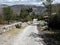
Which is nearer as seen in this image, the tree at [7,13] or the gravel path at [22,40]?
the gravel path at [22,40]

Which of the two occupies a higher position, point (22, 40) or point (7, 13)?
point (22, 40)

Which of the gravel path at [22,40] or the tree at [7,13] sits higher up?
the gravel path at [22,40]

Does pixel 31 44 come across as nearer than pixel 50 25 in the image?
Yes

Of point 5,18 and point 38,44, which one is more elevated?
point 38,44

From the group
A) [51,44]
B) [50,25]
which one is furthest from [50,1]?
[51,44]

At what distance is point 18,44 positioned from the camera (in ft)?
64.4

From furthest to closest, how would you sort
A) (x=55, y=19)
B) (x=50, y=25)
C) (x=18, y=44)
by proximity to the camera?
(x=50, y=25)
(x=55, y=19)
(x=18, y=44)

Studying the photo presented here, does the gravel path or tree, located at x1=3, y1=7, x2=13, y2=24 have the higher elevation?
the gravel path

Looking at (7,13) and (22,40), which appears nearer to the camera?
(22,40)

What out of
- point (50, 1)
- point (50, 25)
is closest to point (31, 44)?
point (50, 25)

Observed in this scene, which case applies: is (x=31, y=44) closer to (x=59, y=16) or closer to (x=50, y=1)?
(x=59, y=16)

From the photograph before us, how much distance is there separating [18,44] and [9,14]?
154 ft

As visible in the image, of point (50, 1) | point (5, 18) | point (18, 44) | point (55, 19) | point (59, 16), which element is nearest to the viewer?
point (18, 44)

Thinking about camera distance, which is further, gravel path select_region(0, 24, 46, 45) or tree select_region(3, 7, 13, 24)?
tree select_region(3, 7, 13, 24)
